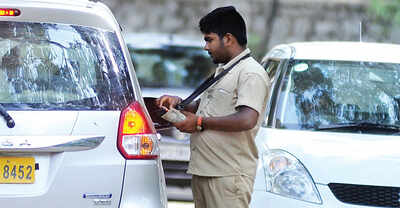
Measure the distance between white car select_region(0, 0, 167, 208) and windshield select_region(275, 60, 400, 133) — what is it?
1931 mm

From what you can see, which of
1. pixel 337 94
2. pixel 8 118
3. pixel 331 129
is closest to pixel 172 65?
pixel 337 94

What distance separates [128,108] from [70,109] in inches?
13.0

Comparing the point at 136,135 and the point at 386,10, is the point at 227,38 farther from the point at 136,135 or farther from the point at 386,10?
the point at 386,10

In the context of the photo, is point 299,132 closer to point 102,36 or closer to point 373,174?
point 373,174

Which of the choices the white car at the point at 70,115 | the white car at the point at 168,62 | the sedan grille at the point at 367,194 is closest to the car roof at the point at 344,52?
the sedan grille at the point at 367,194

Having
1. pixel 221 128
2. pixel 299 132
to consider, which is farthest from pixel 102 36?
pixel 299 132

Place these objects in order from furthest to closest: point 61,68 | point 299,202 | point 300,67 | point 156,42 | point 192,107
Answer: point 156,42 < point 300,67 < point 299,202 < point 192,107 < point 61,68

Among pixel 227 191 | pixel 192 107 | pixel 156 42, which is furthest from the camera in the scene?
pixel 156 42

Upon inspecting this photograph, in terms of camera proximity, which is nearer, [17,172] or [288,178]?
[17,172]

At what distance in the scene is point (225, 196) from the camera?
18.0 ft

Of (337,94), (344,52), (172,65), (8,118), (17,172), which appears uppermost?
(172,65)

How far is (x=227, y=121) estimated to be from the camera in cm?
536

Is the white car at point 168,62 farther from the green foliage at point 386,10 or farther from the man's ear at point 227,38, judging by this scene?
the green foliage at point 386,10

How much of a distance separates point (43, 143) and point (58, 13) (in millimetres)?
724
